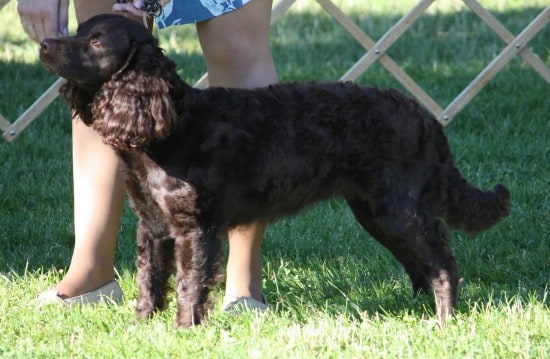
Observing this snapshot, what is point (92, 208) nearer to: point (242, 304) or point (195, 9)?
point (242, 304)

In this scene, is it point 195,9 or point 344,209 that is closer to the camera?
point 195,9

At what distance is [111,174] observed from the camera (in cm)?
393

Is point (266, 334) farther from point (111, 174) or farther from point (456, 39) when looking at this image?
point (456, 39)

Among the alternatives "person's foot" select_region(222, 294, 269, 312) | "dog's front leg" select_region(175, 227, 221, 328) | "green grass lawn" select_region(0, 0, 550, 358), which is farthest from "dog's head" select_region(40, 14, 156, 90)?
"person's foot" select_region(222, 294, 269, 312)

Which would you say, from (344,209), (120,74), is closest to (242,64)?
(120,74)

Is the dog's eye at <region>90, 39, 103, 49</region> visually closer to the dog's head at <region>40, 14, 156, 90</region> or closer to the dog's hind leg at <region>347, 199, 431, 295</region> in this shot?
the dog's head at <region>40, 14, 156, 90</region>

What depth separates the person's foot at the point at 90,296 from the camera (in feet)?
12.5

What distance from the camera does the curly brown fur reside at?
3240mm

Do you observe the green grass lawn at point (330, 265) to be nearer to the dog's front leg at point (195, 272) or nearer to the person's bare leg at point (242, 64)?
the dog's front leg at point (195, 272)

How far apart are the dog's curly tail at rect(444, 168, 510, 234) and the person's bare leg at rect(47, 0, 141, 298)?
4.18 ft

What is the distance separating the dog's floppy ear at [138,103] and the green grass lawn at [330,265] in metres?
0.66

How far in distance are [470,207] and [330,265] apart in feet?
2.50

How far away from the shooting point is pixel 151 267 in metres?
3.62

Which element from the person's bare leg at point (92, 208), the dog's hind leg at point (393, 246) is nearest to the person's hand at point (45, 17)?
the person's bare leg at point (92, 208)
